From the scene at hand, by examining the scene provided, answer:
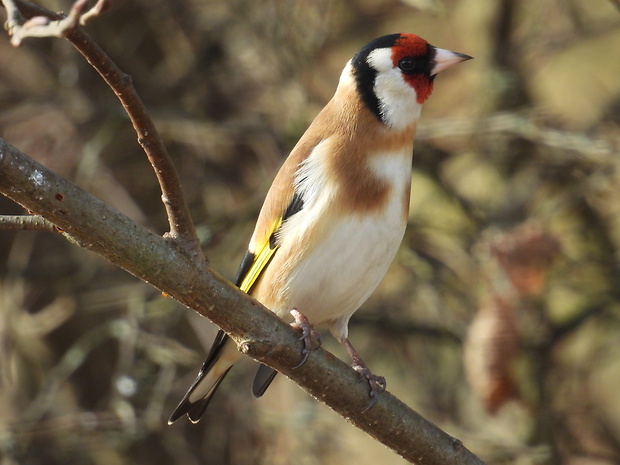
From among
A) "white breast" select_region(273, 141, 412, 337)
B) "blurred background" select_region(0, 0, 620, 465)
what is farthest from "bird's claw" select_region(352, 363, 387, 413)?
"blurred background" select_region(0, 0, 620, 465)

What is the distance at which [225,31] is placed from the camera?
6281mm

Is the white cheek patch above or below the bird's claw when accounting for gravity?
above

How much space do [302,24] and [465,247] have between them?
6.00 ft

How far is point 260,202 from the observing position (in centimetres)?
551

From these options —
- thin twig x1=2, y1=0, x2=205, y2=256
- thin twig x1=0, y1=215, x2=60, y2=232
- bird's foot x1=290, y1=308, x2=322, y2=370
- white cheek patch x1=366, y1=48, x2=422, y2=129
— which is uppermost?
white cheek patch x1=366, y1=48, x2=422, y2=129

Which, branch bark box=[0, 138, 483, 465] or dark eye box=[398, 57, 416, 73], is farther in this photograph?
dark eye box=[398, 57, 416, 73]

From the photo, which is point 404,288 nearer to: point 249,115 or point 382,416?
point 249,115

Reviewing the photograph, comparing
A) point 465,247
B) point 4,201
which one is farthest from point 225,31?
point 465,247

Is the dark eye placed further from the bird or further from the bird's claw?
the bird's claw

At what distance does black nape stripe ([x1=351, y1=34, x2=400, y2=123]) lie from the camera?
143 inches

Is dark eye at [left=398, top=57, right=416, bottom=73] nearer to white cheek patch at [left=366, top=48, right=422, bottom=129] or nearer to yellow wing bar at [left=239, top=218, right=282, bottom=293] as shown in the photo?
white cheek patch at [left=366, top=48, right=422, bottom=129]

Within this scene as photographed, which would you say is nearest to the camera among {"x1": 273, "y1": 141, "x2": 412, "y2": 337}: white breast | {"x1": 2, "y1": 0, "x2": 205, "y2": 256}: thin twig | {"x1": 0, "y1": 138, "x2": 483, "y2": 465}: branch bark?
{"x1": 2, "y1": 0, "x2": 205, "y2": 256}: thin twig

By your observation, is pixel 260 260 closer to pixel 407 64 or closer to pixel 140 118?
pixel 407 64

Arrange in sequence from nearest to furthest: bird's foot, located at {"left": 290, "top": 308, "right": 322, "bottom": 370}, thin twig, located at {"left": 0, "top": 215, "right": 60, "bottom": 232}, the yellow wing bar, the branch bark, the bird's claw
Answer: the branch bark, thin twig, located at {"left": 0, "top": 215, "right": 60, "bottom": 232}, bird's foot, located at {"left": 290, "top": 308, "right": 322, "bottom": 370}, the bird's claw, the yellow wing bar
